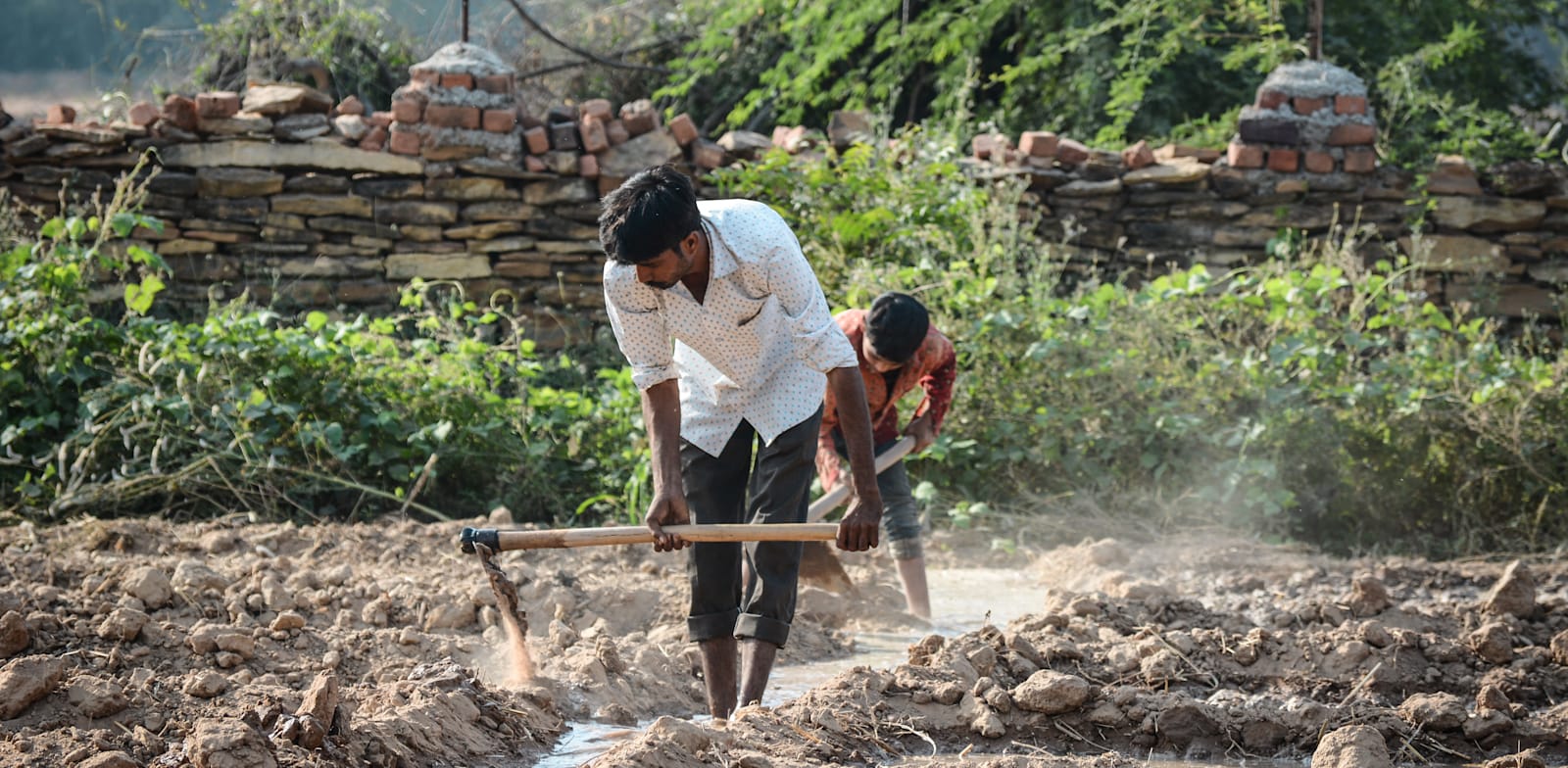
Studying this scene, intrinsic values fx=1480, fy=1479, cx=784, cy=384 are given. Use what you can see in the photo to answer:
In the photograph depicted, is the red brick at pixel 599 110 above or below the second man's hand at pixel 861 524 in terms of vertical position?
above

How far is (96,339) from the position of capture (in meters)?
6.14

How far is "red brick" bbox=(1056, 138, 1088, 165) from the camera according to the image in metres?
8.05

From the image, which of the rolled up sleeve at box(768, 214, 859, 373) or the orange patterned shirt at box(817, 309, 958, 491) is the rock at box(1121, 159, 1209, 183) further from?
the rolled up sleeve at box(768, 214, 859, 373)

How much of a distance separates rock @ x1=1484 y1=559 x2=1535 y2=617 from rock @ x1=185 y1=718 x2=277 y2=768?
3472 millimetres

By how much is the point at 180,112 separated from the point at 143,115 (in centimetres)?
18

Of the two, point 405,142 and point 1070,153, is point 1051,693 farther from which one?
point 405,142

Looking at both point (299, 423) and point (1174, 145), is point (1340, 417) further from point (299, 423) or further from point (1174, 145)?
point (299, 423)

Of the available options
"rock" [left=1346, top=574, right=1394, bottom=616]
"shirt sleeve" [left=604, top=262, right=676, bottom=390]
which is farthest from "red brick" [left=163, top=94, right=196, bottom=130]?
"rock" [left=1346, top=574, right=1394, bottom=616]

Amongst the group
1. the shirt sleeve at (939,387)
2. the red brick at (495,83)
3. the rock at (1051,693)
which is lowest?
the rock at (1051,693)

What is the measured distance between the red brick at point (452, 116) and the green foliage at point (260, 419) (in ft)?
5.10

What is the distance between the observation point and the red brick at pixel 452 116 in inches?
304

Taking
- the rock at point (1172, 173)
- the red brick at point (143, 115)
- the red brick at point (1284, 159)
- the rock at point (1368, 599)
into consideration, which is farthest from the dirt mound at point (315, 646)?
the red brick at point (1284, 159)

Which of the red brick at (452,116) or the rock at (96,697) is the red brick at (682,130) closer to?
the red brick at (452,116)

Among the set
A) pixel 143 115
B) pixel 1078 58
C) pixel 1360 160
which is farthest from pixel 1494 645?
pixel 143 115
